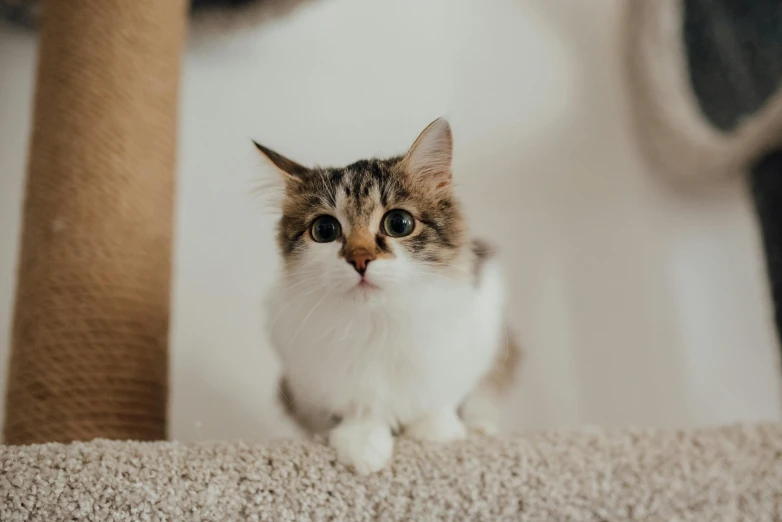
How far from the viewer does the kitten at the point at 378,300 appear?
747 millimetres

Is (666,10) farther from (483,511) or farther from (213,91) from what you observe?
(483,511)

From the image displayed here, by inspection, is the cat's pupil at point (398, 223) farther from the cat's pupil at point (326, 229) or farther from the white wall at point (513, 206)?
the white wall at point (513, 206)

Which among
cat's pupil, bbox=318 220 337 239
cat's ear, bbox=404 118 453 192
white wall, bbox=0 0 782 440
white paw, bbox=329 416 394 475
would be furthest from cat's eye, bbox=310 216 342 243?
white wall, bbox=0 0 782 440

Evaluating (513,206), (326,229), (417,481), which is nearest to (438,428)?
(417,481)

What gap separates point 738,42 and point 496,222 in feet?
2.36

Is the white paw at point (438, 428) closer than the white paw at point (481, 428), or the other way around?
the white paw at point (438, 428)

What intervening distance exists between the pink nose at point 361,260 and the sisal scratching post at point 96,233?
454 millimetres

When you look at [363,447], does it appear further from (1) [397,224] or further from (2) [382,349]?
(1) [397,224]

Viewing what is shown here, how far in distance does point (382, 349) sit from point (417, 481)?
0.17 meters

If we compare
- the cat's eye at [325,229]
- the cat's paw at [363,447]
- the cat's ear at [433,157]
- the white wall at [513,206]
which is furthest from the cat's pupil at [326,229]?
the white wall at [513,206]

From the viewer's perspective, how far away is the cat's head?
730 mm

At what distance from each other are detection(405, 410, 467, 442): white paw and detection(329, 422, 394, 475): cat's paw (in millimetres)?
57

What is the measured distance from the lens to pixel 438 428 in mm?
828

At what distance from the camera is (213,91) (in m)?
1.41
